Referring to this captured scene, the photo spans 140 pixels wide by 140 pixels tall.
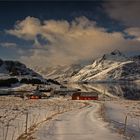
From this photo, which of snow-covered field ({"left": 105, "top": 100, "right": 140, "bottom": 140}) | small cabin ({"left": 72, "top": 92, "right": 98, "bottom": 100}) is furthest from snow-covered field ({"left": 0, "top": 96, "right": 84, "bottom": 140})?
small cabin ({"left": 72, "top": 92, "right": 98, "bottom": 100})

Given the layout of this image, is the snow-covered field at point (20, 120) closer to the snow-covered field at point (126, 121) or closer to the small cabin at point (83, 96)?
the snow-covered field at point (126, 121)

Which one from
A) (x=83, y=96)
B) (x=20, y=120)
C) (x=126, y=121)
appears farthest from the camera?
(x=83, y=96)

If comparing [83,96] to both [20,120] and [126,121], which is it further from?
[20,120]

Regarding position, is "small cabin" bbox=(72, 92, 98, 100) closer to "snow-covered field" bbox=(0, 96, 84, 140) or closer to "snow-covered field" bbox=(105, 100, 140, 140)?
"snow-covered field" bbox=(105, 100, 140, 140)

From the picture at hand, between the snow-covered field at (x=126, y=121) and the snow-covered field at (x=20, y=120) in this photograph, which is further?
the snow-covered field at (x=126, y=121)

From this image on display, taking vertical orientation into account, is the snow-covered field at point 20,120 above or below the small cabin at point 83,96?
below

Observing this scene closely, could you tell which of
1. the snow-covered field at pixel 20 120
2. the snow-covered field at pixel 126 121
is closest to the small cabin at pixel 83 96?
the snow-covered field at pixel 126 121

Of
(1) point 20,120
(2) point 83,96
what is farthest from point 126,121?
(2) point 83,96

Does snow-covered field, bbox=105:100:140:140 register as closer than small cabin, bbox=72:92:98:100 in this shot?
Yes

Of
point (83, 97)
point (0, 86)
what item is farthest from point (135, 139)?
point (0, 86)

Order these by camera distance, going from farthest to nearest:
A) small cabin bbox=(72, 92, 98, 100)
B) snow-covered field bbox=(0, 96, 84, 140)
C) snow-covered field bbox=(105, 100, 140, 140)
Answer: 1. small cabin bbox=(72, 92, 98, 100)
2. snow-covered field bbox=(105, 100, 140, 140)
3. snow-covered field bbox=(0, 96, 84, 140)

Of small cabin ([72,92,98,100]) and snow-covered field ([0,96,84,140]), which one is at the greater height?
small cabin ([72,92,98,100])

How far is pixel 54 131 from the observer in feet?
81.3

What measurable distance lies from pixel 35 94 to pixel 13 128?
9689 cm
